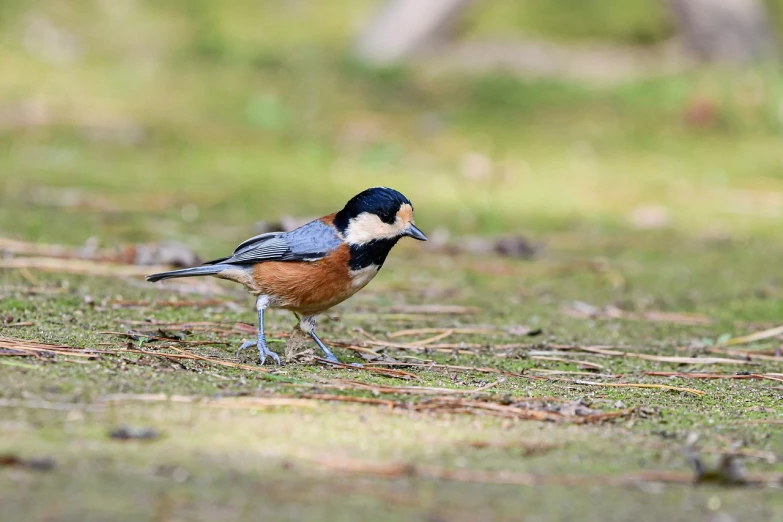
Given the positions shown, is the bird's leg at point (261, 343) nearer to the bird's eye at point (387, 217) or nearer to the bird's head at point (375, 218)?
the bird's head at point (375, 218)

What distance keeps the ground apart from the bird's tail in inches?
6.8

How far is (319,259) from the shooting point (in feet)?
12.3

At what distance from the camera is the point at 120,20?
452 inches

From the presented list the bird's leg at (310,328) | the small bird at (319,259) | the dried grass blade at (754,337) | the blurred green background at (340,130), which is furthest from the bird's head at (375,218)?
the blurred green background at (340,130)

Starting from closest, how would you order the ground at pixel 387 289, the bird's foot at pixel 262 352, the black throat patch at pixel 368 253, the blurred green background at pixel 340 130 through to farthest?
the ground at pixel 387 289, the bird's foot at pixel 262 352, the black throat patch at pixel 368 253, the blurred green background at pixel 340 130

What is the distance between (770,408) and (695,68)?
7314mm

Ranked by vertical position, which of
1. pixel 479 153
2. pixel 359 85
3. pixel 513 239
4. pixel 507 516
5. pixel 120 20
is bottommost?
pixel 507 516

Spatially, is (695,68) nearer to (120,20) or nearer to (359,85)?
(359,85)

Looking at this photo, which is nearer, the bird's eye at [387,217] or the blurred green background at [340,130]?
the bird's eye at [387,217]

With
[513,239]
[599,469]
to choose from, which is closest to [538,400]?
[599,469]

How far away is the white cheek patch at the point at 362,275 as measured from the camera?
3799 millimetres

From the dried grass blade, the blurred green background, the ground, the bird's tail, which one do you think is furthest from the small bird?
the blurred green background

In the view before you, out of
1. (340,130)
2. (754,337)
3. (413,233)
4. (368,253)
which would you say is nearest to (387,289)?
(413,233)

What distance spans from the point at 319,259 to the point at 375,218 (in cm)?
26
